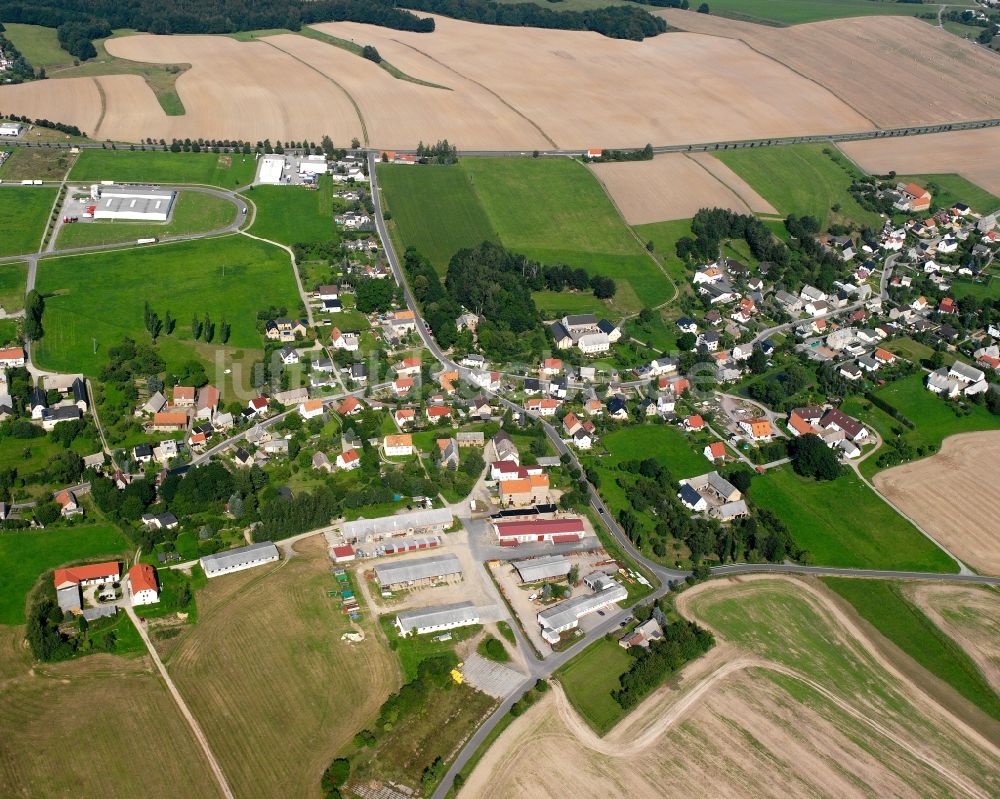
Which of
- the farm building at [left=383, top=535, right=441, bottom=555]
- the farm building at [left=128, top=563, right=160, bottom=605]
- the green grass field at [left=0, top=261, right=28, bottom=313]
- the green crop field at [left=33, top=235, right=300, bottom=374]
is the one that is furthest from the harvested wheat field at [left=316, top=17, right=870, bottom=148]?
the farm building at [left=128, top=563, right=160, bottom=605]

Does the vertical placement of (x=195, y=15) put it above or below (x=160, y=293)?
above

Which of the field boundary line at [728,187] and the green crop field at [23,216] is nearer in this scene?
the green crop field at [23,216]

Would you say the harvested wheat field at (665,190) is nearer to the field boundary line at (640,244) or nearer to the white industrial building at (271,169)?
the field boundary line at (640,244)

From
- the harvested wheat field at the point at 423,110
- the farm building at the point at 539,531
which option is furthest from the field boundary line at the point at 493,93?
the farm building at the point at 539,531

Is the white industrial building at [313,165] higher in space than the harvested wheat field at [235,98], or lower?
lower

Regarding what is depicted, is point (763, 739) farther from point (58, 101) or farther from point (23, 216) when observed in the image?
point (58, 101)

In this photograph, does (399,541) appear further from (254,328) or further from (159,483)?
(254,328)

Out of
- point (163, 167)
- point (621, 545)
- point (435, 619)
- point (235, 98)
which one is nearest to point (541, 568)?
point (621, 545)

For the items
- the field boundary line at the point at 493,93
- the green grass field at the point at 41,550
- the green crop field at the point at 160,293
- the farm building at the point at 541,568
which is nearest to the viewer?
the green grass field at the point at 41,550
